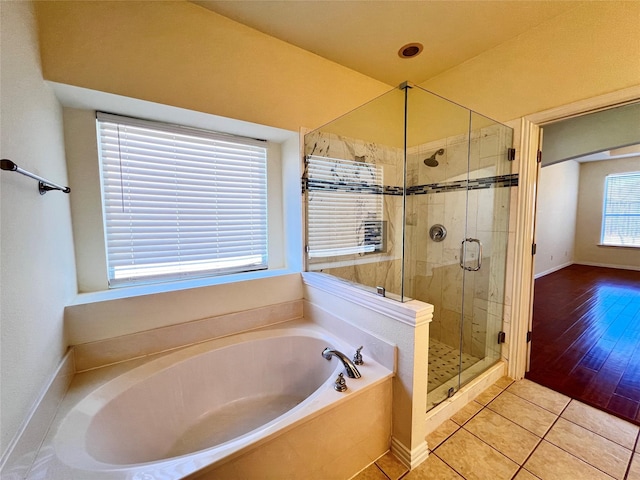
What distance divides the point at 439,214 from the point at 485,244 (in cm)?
46

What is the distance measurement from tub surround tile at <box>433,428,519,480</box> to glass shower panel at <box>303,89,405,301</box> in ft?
3.32

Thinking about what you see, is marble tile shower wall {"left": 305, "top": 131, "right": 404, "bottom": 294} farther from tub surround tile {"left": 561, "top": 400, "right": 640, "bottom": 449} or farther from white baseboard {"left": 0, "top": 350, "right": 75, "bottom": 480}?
white baseboard {"left": 0, "top": 350, "right": 75, "bottom": 480}

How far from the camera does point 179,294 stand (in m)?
1.68

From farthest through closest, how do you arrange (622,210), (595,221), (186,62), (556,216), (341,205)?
(595,221), (622,210), (556,216), (341,205), (186,62)

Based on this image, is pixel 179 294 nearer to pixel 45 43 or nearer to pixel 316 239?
pixel 316 239

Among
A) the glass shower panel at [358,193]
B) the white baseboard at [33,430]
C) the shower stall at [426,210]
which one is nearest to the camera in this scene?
the white baseboard at [33,430]

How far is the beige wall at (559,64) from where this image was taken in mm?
1440

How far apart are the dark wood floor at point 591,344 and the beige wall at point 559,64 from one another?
2.00m

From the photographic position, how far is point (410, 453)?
1312 mm

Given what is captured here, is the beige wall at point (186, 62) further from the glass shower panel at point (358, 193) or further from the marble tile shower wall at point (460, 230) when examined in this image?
the marble tile shower wall at point (460, 230)

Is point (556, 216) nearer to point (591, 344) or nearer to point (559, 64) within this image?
point (591, 344)

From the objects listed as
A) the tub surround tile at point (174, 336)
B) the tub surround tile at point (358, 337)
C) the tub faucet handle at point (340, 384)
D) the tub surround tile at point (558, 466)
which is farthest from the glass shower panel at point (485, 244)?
the tub surround tile at point (174, 336)

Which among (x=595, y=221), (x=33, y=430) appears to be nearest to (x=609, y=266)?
(x=595, y=221)

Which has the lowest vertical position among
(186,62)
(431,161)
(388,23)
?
(431,161)
